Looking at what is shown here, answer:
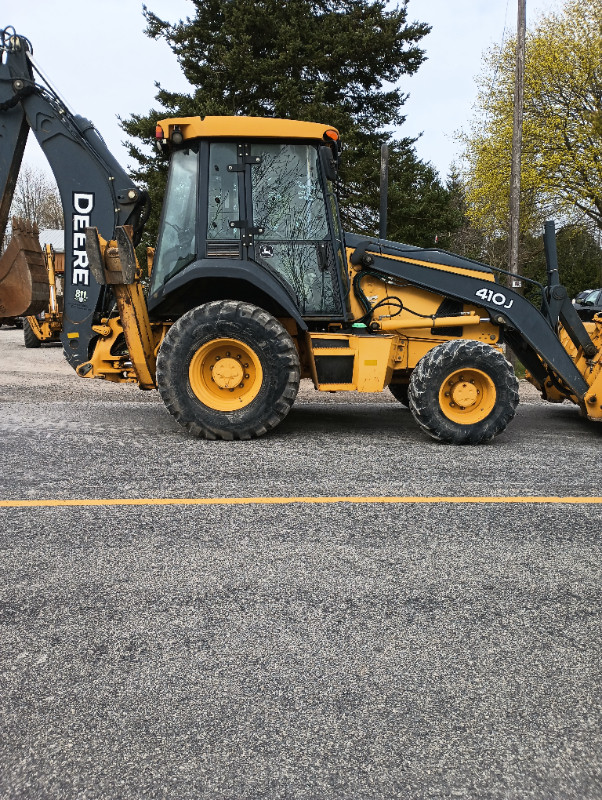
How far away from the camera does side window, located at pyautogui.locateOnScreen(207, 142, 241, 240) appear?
21.4ft

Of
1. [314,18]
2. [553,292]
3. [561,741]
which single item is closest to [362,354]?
[553,292]

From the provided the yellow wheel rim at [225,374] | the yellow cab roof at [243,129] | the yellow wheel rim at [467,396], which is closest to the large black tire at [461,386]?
the yellow wheel rim at [467,396]

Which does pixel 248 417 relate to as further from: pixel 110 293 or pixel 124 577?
pixel 124 577

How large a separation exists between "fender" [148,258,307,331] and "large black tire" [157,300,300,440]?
0.21 meters

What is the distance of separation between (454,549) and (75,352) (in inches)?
193

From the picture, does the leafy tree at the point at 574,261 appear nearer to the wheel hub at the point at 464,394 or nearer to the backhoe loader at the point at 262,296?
the backhoe loader at the point at 262,296

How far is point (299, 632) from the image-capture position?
2.89m

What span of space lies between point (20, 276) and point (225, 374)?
2773 mm

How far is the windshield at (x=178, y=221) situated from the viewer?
6.61 m

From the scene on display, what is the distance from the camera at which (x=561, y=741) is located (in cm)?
224

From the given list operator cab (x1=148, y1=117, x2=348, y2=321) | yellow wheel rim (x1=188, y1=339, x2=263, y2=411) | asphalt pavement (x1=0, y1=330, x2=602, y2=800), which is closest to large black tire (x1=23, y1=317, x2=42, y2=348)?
operator cab (x1=148, y1=117, x2=348, y2=321)

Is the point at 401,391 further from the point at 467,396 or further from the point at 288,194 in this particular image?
the point at 288,194

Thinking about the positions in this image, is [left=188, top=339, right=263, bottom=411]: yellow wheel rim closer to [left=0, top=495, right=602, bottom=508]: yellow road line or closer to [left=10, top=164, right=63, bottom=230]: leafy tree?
[left=0, top=495, right=602, bottom=508]: yellow road line

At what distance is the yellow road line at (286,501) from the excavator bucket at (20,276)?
376 cm
